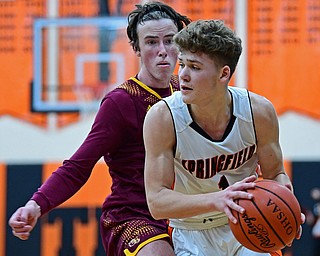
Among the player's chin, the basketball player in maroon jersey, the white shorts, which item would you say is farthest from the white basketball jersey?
the basketball player in maroon jersey

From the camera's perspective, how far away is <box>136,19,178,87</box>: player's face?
4.94 metres

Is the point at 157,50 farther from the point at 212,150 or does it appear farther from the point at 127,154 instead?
the point at 212,150

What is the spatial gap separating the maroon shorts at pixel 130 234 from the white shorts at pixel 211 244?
188 millimetres

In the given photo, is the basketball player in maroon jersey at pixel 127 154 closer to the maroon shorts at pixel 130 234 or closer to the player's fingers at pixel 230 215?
the maroon shorts at pixel 130 234

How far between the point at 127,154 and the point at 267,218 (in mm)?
1331

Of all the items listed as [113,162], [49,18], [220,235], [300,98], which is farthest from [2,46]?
[220,235]

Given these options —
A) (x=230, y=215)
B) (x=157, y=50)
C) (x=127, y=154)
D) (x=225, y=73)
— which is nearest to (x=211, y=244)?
(x=230, y=215)

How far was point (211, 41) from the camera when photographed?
3.99m

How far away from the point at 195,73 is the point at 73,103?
6639 mm

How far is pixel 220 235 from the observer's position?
4.39 meters

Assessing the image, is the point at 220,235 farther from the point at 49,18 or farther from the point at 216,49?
the point at 49,18

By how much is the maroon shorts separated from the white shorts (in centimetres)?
19

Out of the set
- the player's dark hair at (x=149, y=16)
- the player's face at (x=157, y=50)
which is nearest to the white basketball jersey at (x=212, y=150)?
the player's face at (x=157, y=50)

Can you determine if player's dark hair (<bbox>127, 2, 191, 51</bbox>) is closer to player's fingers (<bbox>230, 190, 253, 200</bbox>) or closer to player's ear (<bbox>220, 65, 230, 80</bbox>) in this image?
player's ear (<bbox>220, 65, 230, 80</bbox>)
